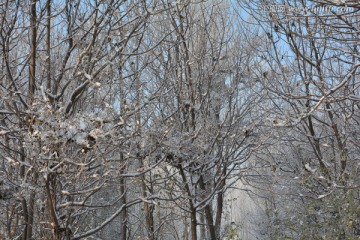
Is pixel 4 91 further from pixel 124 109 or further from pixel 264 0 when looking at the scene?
pixel 264 0

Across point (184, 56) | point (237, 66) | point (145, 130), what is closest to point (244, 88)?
point (237, 66)

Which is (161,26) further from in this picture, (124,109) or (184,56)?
(124,109)

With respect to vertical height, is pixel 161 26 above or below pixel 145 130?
above

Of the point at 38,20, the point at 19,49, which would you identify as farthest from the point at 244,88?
the point at 38,20

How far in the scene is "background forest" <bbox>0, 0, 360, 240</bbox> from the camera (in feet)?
11.6

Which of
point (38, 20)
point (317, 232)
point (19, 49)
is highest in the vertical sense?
point (19, 49)

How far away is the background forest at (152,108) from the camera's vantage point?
11.6ft

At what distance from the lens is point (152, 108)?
228 inches

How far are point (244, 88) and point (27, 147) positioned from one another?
217 inches

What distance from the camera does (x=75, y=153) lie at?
3.34m

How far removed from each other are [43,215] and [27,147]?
3.54 ft

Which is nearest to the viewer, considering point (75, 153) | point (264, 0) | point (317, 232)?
point (75, 153)

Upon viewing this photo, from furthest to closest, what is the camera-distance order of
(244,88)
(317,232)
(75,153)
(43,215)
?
(244,88), (317,232), (43,215), (75,153)

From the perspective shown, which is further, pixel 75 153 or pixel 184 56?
pixel 184 56
